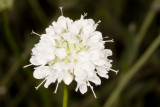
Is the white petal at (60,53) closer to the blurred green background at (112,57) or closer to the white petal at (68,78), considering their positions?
the white petal at (68,78)

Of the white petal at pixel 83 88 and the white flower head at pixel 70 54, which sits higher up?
the white flower head at pixel 70 54

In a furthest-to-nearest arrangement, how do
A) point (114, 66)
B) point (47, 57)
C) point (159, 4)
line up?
1. point (114, 66)
2. point (159, 4)
3. point (47, 57)

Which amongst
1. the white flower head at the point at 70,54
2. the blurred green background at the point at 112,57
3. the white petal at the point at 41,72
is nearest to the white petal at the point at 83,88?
the white flower head at the point at 70,54

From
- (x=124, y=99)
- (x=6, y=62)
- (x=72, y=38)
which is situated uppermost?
(x=72, y=38)

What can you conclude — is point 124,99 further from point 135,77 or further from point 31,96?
point 31,96

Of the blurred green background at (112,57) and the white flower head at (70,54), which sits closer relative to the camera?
the white flower head at (70,54)

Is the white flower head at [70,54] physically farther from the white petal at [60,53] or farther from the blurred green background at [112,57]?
the blurred green background at [112,57]

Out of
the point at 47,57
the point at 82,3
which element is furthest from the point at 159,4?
the point at 47,57
